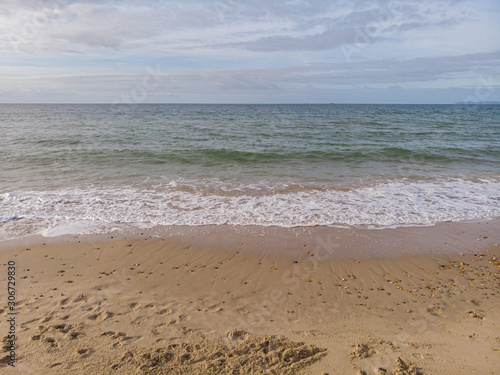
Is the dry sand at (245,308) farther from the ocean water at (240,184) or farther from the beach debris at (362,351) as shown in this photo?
the ocean water at (240,184)

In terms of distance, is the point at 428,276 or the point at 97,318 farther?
the point at 428,276

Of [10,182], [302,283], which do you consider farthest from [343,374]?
[10,182]

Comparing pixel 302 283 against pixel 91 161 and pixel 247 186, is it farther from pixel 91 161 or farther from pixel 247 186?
pixel 91 161

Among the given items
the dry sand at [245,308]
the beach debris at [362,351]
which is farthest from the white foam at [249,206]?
the beach debris at [362,351]

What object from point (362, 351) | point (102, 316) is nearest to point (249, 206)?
point (102, 316)

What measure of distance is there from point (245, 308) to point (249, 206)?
5.10m

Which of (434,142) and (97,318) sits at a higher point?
(434,142)

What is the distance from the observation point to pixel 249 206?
9.97 metres

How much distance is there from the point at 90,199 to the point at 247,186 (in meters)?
5.68

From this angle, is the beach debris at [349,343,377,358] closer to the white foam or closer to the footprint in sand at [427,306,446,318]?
the footprint in sand at [427,306,446,318]

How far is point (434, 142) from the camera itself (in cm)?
2397

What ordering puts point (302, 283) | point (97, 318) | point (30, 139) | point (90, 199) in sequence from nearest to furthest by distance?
1. point (97, 318)
2. point (302, 283)
3. point (90, 199)
4. point (30, 139)

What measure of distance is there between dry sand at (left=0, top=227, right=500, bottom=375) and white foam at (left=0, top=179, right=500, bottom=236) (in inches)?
53.3

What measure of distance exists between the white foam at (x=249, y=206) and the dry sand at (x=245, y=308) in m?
1.35
